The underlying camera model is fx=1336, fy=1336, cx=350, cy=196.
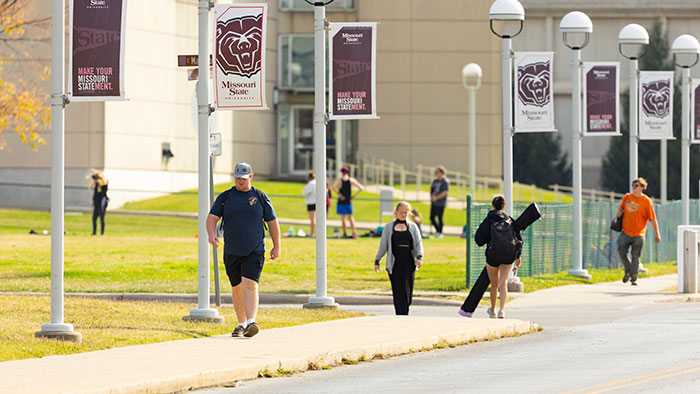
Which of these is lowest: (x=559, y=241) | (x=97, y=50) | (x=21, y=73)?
(x=559, y=241)

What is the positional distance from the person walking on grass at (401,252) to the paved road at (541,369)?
6.99ft

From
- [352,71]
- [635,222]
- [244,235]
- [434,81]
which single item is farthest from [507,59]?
[434,81]

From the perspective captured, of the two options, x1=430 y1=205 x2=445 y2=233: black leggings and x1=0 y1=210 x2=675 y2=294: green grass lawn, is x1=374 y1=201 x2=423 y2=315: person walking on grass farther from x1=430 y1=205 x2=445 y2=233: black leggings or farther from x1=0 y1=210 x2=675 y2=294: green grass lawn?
x1=430 y1=205 x2=445 y2=233: black leggings

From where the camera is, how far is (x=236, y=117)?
172 feet

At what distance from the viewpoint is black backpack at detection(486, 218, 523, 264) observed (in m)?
17.9

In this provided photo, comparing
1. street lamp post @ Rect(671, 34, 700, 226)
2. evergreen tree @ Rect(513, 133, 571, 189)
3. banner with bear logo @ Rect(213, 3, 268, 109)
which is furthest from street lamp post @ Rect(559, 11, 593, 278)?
evergreen tree @ Rect(513, 133, 571, 189)

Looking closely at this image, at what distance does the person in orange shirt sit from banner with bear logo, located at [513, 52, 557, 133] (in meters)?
2.09

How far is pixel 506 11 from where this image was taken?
22.8m

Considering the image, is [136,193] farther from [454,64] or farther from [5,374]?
[5,374]

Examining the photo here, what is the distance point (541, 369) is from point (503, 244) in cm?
543

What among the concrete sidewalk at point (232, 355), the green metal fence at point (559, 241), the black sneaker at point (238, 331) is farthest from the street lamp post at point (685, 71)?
the black sneaker at point (238, 331)

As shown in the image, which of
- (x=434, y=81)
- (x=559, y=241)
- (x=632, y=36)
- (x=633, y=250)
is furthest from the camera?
(x=434, y=81)

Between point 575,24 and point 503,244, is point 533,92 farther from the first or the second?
point 503,244

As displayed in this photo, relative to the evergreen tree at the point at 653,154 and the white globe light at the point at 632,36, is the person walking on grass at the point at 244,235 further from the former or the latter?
the evergreen tree at the point at 653,154
